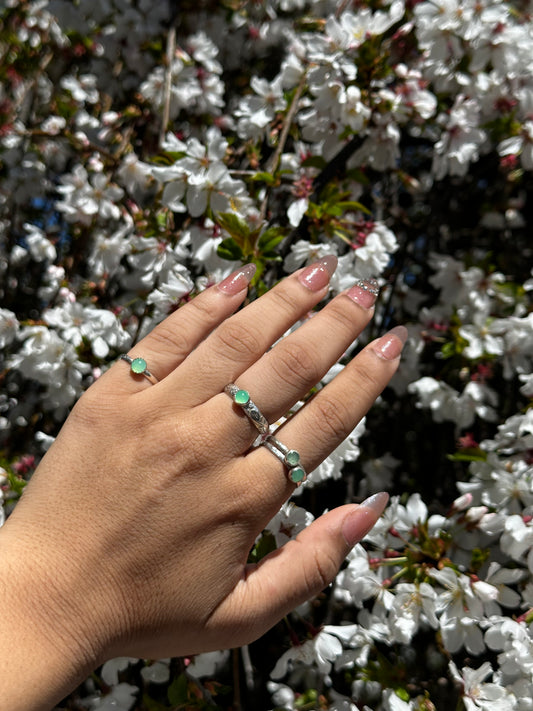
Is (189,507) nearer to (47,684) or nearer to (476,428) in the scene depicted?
(47,684)

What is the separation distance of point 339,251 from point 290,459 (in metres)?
0.92

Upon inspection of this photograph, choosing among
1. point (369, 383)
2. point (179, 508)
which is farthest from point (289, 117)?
point (179, 508)

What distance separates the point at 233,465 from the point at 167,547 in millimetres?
175

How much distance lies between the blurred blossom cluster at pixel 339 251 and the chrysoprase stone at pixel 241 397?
0.40m

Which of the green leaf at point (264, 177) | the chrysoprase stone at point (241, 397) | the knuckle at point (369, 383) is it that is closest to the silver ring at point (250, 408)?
the chrysoprase stone at point (241, 397)

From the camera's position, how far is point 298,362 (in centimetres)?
112

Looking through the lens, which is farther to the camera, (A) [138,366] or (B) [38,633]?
(A) [138,366]

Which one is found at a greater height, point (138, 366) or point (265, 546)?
point (138, 366)

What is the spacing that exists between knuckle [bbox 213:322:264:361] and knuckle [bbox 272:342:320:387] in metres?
0.04

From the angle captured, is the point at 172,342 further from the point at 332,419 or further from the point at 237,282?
the point at 332,419

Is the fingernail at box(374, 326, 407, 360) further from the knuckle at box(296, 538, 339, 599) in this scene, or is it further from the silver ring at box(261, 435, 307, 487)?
the knuckle at box(296, 538, 339, 599)

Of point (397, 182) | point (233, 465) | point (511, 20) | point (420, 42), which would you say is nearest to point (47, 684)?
point (233, 465)

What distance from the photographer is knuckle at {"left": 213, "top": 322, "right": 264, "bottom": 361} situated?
3.71 feet

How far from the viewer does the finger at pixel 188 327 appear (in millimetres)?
1212
